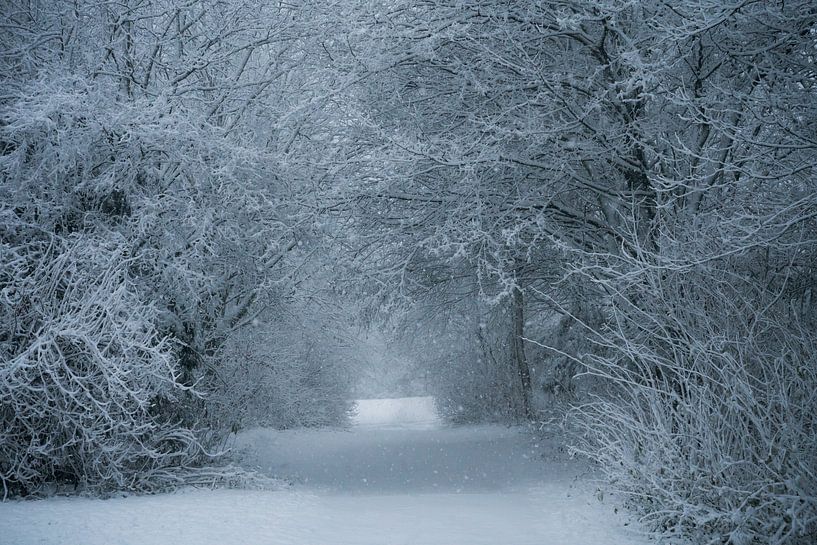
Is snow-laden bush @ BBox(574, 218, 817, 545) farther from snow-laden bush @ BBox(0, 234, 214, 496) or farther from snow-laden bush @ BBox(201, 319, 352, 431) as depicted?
snow-laden bush @ BBox(201, 319, 352, 431)

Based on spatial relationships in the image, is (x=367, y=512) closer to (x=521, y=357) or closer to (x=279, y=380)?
(x=521, y=357)

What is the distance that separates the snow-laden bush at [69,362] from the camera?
8.65 meters

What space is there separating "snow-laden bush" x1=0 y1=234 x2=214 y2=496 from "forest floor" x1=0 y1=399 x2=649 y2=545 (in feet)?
1.86

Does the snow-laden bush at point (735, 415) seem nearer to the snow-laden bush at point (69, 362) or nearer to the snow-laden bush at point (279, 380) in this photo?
the snow-laden bush at point (69, 362)

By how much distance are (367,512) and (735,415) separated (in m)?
4.39

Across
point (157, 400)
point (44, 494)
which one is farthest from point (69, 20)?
point (44, 494)

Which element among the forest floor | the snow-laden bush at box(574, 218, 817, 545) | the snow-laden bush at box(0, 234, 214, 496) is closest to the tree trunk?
the forest floor

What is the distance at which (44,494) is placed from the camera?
9391 millimetres

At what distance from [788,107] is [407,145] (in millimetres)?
4642

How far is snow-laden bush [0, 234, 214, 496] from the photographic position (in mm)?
8648

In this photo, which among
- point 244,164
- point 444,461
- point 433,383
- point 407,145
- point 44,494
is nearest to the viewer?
point 44,494

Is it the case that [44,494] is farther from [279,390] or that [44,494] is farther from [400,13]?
[279,390]

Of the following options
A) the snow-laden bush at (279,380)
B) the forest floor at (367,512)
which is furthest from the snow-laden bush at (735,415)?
the snow-laden bush at (279,380)

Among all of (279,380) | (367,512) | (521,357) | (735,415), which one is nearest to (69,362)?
(367,512)
